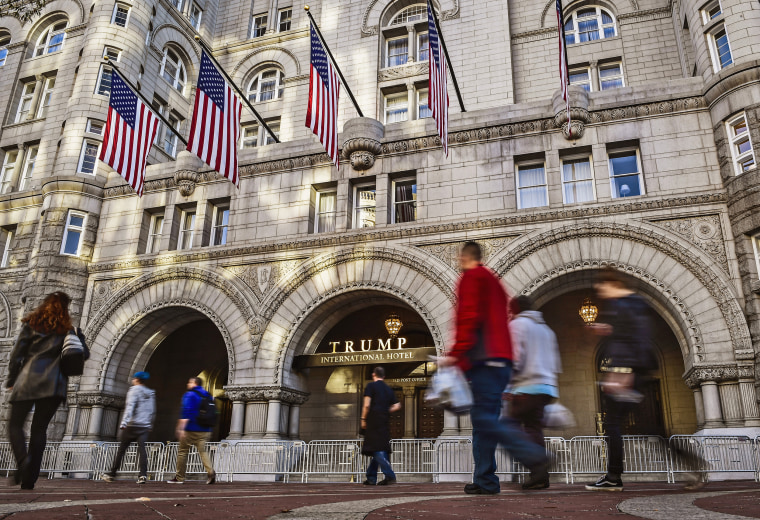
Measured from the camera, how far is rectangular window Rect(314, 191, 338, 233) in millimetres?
20734

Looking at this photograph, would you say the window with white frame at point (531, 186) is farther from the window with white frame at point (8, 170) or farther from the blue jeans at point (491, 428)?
the window with white frame at point (8, 170)

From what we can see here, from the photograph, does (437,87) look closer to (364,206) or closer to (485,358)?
(364,206)

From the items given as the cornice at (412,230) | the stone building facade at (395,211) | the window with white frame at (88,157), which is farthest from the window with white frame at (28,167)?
the cornice at (412,230)

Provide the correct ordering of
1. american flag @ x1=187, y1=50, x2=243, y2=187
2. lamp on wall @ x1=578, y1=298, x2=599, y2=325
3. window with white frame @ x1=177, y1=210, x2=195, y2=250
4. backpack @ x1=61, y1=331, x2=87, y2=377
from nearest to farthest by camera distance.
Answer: backpack @ x1=61, y1=331, x2=87, y2=377, american flag @ x1=187, y1=50, x2=243, y2=187, lamp on wall @ x1=578, y1=298, x2=599, y2=325, window with white frame @ x1=177, y1=210, x2=195, y2=250

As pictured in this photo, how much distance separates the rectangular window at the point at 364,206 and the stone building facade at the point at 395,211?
76 millimetres

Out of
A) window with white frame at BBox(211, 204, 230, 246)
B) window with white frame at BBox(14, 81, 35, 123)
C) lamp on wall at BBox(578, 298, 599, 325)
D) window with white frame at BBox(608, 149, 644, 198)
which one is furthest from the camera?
window with white frame at BBox(14, 81, 35, 123)

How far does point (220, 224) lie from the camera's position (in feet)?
73.0

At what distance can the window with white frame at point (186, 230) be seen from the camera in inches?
877

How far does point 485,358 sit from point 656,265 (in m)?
12.5

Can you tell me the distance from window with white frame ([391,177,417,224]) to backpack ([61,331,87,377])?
42.7ft

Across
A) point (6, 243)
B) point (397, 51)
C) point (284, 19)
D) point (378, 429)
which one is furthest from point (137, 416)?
point (284, 19)

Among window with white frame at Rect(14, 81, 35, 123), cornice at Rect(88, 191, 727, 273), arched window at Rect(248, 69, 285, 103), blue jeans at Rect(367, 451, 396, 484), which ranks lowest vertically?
blue jeans at Rect(367, 451, 396, 484)

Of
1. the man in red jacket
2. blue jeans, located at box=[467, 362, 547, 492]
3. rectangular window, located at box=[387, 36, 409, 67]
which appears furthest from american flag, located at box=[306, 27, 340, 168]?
blue jeans, located at box=[467, 362, 547, 492]

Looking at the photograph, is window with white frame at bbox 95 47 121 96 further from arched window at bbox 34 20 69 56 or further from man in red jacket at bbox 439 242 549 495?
man in red jacket at bbox 439 242 549 495
